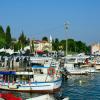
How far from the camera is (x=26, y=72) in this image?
5781 centimetres

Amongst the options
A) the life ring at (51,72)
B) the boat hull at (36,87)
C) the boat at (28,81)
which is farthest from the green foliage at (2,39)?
the boat hull at (36,87)

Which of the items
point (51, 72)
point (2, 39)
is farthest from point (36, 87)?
point (2, 39)

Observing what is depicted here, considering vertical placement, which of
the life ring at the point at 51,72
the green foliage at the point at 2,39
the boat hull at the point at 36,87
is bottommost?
the boat hull at the point at 36,87

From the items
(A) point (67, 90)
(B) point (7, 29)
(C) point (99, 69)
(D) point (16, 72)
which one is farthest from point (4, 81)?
(B) point (7, 29)

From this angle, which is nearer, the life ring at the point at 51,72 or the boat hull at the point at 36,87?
the boat hull at the point at 36,87

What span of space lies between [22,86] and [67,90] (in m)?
9.30

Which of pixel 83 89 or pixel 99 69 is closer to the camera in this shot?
pixel 83 89

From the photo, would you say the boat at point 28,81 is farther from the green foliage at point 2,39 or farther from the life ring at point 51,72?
the green foliage at point 2,39

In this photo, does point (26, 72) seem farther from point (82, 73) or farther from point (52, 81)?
point (82, 73)

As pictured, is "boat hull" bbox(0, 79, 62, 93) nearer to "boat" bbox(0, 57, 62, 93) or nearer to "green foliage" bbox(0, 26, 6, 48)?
"boat" bbox(0, 57, 62, 93)

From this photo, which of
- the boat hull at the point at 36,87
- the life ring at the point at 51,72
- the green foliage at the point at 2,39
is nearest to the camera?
the boat hull at the point at 36,87

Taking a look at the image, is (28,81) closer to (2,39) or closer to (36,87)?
(36,87)

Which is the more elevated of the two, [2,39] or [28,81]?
[2,39]

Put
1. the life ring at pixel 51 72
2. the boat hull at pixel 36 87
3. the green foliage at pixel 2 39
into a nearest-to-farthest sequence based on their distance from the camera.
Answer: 1. the boat hull at pixel 36 87
2. the life ring at pixel 51 72
3. the green foliage at pixel 2 39
